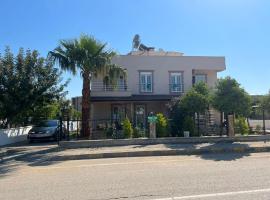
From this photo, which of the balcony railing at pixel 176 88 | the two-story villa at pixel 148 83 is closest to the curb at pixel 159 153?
the two-story villa at pixel 148 83

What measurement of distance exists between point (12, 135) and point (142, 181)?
55.1ft

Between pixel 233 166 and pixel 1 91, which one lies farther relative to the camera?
pixel 1 91

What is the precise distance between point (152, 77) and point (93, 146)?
14587mm

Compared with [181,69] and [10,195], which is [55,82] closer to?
[181,69]

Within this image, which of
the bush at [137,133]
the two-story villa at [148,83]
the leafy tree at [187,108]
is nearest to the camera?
the bush at [137,133]

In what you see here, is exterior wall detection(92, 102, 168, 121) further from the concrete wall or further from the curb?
the curb

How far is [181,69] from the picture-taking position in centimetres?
3162

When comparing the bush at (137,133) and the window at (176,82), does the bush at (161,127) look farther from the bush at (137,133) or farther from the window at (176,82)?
the window at (176,82)

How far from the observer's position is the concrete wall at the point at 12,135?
21.6 m

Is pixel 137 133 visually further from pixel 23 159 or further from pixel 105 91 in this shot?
pixel 105 91

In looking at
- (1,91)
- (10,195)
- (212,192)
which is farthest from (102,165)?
(1,91)

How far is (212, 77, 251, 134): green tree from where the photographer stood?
1903 centimetres

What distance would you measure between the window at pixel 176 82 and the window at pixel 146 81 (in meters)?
1.83

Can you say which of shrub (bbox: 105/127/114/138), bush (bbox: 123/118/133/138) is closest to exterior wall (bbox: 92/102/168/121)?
shrub (bbox: 105/127/114/138)
